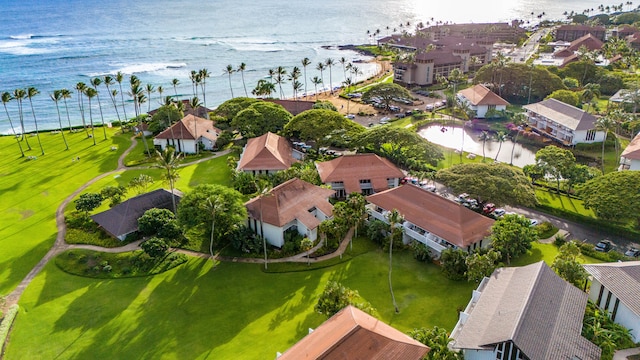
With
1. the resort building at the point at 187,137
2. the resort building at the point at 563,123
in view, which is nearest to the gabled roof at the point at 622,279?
the resort building at the point at 563,123

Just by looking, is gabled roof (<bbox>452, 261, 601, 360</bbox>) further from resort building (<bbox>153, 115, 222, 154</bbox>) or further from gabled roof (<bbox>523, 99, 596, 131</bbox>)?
resort building (<bbox>153, 115, 222, 154</bbox>)

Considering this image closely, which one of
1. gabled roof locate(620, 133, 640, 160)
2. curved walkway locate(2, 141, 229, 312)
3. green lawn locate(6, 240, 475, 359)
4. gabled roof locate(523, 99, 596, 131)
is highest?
gabled roof locate(523, 99, 596, 131)

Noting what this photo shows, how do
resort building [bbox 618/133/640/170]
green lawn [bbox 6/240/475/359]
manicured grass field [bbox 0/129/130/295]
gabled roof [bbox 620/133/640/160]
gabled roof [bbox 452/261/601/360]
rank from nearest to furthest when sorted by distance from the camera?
gabled roof [bbox 452/261/601/360] < green lawn [bbox 6/240/475/359] < manicured grass field [bbox 0/129/130/295] < gabled roof [bbox 620/133/640/160] < resort building [bbox 618/133/640/170]

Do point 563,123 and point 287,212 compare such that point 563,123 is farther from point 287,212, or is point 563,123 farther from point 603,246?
point 287,212

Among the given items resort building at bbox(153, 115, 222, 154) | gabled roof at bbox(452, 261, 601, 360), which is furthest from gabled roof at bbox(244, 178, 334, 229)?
resort building at bbox(153, 115, 222, 154)

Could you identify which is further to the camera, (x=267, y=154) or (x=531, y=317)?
(x=267, y=154)

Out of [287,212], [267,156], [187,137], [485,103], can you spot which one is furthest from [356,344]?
[485,103]
